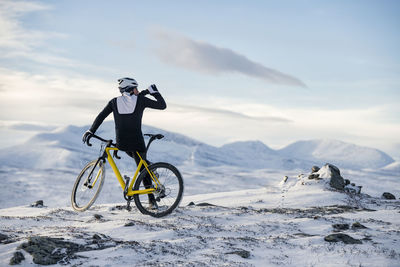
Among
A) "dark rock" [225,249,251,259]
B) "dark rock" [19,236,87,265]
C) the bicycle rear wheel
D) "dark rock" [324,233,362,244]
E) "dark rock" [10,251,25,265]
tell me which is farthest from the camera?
the bicycle rear wheel

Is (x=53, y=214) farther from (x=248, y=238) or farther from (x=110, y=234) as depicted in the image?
(x=248, y=238)

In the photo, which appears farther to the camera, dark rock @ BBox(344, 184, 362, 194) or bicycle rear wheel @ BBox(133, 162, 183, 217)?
dark rock @ BBox(344, 184, 362, 194)

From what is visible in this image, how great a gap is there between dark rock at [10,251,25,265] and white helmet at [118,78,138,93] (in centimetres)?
456

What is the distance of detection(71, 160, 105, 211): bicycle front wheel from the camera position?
8766mm

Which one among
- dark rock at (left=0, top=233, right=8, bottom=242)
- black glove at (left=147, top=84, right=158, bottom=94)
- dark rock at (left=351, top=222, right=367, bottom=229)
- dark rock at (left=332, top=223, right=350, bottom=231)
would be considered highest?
black glove at (left=147, top=84, right=158, bottom=94)

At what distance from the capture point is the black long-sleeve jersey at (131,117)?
27.5ft

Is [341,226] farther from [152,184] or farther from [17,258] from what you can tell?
[17,258]

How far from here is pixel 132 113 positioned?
8445mm

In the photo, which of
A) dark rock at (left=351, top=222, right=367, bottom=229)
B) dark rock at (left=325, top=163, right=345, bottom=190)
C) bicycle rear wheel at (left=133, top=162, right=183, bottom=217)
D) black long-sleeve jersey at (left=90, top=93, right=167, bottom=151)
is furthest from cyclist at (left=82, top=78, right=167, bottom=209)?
dark rock at (left=325, top=163, right=345, bottom=190)

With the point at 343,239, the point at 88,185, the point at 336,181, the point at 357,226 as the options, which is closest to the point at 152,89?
the point at 88,185

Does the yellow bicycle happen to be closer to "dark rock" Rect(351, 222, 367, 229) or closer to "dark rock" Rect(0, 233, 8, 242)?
"dark rock" Rect(0, 233, 8, 242)

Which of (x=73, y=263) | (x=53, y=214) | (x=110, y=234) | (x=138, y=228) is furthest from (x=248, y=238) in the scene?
(x=53, y=214)

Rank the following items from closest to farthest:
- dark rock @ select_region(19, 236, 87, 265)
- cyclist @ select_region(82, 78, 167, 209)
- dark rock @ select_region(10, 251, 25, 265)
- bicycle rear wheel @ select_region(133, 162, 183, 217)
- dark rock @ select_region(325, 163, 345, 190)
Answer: dark rock @ select_region(10, 251, 25, 265)
dark rock @ select_region(19, 236, 87, 265)
bicycle rear wheel @ select_region(133, 162, 183, 217)
cyclist @ select_region(82, 78, 167, 209)
dark rock @ select_region(325, 163, 345, 190)

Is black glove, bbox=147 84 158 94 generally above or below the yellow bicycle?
above
